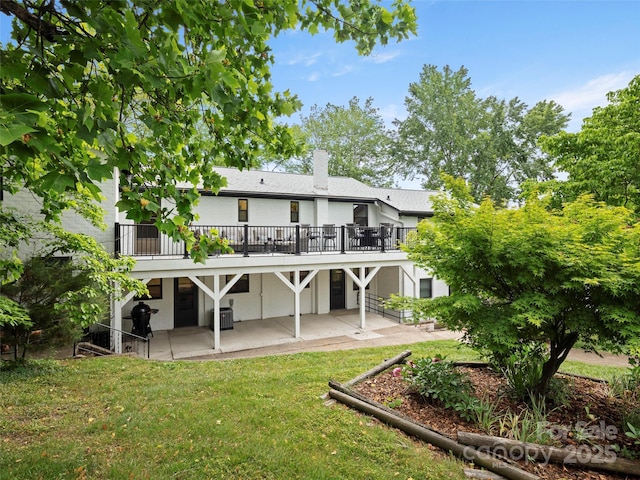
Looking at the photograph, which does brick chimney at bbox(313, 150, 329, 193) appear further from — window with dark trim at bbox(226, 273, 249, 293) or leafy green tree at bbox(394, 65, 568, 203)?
leafy green tree at bbox(394, 65, 568, 203)

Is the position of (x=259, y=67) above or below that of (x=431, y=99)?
below

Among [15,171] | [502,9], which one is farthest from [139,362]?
[502,9]

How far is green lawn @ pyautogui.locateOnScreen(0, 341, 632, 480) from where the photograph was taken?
317cm

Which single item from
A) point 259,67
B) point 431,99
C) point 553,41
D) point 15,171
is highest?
point 431,99

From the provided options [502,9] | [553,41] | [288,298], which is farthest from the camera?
[288,298]

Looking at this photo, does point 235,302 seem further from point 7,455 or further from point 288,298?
point 7,455

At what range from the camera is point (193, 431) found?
155 inches

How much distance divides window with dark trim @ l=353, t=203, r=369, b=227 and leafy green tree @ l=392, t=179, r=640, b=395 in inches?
449

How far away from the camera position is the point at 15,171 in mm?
3623

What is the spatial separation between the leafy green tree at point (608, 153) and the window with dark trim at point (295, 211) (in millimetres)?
9493

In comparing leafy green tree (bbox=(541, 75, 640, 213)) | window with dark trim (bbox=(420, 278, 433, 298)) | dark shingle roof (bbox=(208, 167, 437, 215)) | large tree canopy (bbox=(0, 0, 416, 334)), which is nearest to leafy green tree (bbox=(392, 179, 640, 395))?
large tree canopy (bbox=(0, 0, 416, 334))

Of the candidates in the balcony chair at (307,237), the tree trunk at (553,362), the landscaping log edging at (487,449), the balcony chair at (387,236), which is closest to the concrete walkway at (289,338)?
the balcony chair at (307,237)

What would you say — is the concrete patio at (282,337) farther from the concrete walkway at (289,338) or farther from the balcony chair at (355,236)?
the balcony chair at (355,236)

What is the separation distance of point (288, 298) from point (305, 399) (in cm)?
954
